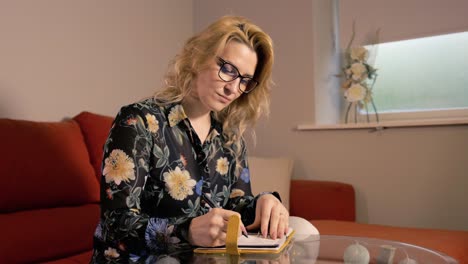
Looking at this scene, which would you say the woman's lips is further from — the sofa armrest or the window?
the window

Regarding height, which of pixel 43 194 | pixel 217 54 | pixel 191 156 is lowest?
pixel 43 194

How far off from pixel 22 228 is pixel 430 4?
7.01 ft

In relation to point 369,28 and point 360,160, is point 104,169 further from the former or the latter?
point 369,28

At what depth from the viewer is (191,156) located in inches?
Result: 51.8

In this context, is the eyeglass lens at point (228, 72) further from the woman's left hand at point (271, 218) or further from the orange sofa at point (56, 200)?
the orange sofa at point (56, 200)

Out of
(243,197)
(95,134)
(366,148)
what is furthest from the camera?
(366,148)

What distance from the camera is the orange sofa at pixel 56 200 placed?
5.29 ft

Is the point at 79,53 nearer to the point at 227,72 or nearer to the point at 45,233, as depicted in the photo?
the point at 45,233

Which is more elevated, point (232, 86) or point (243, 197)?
point (232, 86)

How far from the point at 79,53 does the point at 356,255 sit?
1.84m

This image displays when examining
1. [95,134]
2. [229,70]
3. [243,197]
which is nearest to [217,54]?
[229,70]

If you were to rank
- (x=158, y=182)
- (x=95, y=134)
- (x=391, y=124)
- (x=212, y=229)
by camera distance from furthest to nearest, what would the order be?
(x=391, y=124) < (x=95, y=134) < (x=158, y=182) < (x=212, y=229)

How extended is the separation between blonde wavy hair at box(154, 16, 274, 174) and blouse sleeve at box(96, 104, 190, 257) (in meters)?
0.17

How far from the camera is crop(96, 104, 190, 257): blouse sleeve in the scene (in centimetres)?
103
